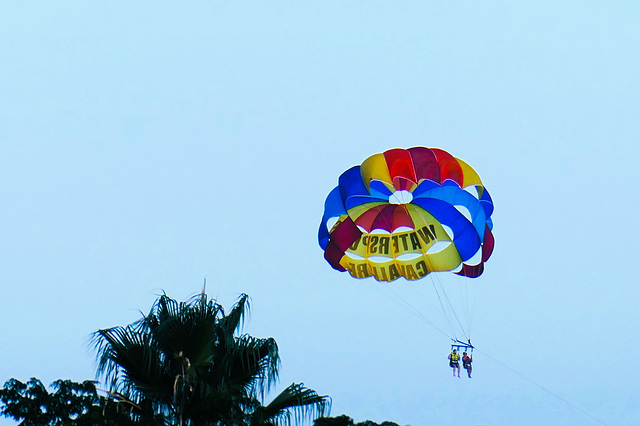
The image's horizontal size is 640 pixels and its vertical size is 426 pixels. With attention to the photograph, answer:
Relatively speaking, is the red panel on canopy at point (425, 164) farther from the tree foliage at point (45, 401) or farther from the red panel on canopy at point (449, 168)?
the tree foliage at point (45, 401)

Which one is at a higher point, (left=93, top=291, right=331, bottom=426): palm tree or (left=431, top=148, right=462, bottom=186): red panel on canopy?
(left=431, top=148, right=462, bottom=186): red panel on canopy

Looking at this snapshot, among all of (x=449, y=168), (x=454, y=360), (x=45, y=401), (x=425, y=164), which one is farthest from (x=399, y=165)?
(x=45, y=401)

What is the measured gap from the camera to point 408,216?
105 ft

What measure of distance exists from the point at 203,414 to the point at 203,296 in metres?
1.82

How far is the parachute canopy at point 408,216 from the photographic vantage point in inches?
1216

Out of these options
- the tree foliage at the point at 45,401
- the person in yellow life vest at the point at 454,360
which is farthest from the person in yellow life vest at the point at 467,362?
the tree foliage at the point at 45,401

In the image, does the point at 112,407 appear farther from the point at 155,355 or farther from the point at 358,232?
the point at 358,232

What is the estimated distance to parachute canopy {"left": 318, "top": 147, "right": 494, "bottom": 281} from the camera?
30.9 meters

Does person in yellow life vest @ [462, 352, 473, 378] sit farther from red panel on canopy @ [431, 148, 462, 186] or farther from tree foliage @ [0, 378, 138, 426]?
tree foliage @ [0, 378, 138, 426]

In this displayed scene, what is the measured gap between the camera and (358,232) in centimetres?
3228

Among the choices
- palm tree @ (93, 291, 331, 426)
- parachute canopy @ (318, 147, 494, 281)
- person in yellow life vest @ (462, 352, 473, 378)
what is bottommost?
palm tree @ (93, 291, 331, 426)

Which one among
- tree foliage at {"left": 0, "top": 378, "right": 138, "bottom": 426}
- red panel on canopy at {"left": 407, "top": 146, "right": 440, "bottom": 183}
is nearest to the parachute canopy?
red panel on canopy at {"left": 407, "top": 146, "right": 440, "bottom": 183}

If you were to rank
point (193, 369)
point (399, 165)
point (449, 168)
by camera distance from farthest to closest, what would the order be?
point (399, 165)
point (449, 168)
point (193, 369)

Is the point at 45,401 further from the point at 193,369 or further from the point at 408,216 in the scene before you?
the point at 408,216
